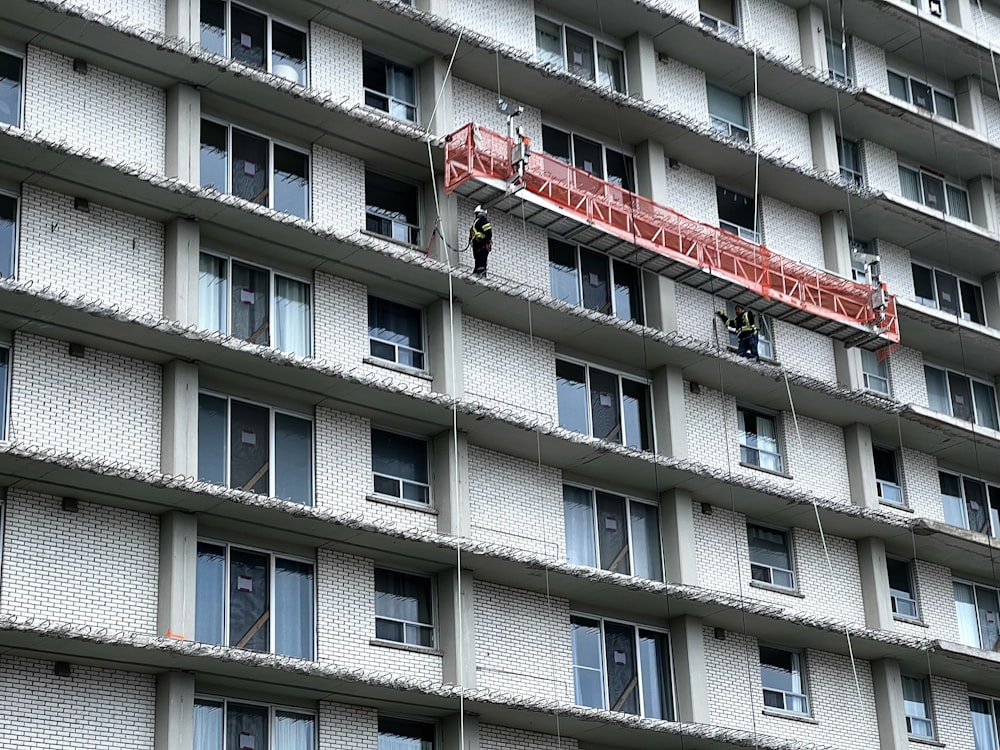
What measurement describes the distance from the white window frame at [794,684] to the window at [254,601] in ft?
39.0

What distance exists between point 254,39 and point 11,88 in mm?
5793

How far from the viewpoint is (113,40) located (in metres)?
32.6

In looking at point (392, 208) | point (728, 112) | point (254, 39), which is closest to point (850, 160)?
point (728, 112)

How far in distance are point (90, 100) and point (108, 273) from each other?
3402 mm

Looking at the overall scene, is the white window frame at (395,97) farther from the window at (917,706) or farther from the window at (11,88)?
the window at (917,706)

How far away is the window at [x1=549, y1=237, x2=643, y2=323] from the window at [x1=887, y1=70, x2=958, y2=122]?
503 inches

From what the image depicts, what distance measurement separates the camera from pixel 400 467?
3559cm

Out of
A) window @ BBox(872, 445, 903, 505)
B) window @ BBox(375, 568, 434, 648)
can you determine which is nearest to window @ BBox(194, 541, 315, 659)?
window @ BBox(375, 568, 434, 648)

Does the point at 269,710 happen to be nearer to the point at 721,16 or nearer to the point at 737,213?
the point at 737,213

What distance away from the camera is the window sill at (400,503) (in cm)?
3450

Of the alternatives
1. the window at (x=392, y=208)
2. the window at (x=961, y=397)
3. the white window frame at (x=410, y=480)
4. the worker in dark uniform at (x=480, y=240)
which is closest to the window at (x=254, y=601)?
the white window frame at (x=410, y=480)

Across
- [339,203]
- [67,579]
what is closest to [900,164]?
[339,203]

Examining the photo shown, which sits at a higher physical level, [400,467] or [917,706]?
[400,467]

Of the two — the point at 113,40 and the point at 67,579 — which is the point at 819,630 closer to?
the point at 67,579
